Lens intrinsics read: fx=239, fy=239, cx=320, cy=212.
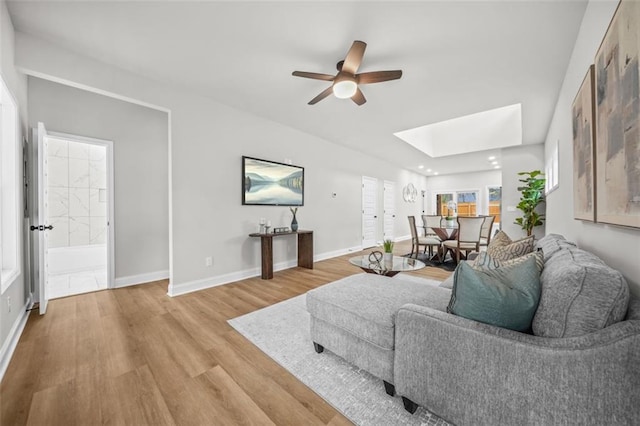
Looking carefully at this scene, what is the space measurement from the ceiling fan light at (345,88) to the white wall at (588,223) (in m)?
1.72

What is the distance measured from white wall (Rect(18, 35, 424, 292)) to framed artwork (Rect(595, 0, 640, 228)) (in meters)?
3.81

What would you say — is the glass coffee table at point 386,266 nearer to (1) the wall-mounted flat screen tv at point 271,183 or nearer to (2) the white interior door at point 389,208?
(1) the wall-mounted flat screen tv at point 271,183

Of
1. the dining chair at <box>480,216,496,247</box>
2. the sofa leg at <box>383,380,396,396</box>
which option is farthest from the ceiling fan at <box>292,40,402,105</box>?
the dining chair at <box>480,216,496,247</box>

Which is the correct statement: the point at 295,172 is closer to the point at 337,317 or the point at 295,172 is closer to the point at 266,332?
the point at 266,332

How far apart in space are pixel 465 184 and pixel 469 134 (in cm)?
417

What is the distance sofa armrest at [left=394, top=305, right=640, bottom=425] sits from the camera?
0.82 metres

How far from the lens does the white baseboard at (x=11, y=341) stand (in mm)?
1680

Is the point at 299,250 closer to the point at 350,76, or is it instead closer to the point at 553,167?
the point at 350,76

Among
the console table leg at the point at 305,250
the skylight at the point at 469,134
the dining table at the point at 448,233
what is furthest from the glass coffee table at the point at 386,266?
the skylight at the point at 469,134

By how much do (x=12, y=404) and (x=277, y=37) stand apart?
10.5 feet

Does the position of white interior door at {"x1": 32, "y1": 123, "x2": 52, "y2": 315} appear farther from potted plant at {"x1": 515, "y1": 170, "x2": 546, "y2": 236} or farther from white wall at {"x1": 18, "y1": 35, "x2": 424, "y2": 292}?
potted plant at {"x1": 515, "y1": 170, "x2": 546, "y2": 236}

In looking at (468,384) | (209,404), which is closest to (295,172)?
(209,404)

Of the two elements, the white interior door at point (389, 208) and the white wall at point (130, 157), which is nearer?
the white wall at point (130, 157)

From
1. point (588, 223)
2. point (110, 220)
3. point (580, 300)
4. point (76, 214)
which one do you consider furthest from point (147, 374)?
point (76, 214)
